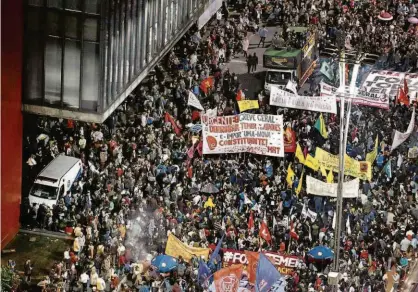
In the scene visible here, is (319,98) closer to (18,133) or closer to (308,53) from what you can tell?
(308,53)

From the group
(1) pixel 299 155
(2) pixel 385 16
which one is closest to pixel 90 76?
(1) pixel 299 155

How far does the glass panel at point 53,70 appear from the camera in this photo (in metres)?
46.8

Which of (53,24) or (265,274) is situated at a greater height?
(53,24)

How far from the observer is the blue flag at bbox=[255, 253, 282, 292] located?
3972 centimetres

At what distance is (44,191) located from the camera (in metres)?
48.6

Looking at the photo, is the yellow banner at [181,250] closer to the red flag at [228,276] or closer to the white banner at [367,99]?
the red flag at [228,276]

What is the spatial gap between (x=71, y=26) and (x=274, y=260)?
1158 centimetres

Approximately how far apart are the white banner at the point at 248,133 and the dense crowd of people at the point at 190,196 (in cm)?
73

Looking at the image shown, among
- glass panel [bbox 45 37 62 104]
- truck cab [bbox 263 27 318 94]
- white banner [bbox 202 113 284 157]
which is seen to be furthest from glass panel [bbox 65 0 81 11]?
truck cab [bbox 263 27 318 94]

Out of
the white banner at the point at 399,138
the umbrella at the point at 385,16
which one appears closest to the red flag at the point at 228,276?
the white banner at the point at 399,138

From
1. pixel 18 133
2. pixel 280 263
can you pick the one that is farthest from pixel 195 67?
pixel 280 263

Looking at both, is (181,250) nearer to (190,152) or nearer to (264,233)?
(264,233)

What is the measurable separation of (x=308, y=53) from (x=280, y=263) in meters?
22.6

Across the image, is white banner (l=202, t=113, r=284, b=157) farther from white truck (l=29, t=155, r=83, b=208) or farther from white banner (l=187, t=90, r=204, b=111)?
white truck (l=29, t=155, r=83, b=208)
